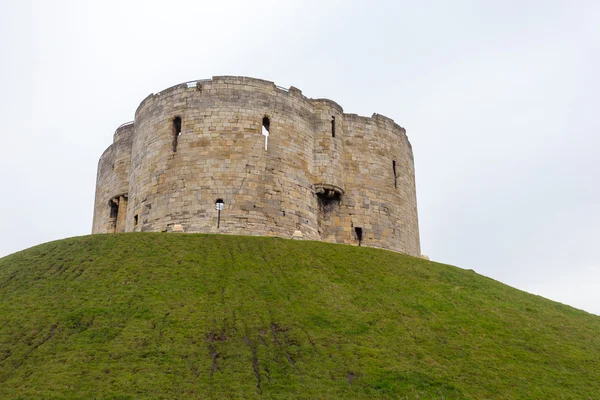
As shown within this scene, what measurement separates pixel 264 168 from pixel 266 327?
1254 centimetres

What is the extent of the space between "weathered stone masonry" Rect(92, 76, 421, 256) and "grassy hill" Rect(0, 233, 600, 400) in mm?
3619

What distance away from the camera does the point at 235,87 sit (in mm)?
31109

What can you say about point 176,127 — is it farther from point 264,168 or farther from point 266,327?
point 266,327

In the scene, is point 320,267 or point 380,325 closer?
point 380,325

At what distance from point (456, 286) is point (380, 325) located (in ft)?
19.6

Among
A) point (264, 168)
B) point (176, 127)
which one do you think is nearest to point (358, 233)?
point (264, 168)

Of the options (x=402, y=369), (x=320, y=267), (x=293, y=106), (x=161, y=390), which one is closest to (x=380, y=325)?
(x=402, y=369)

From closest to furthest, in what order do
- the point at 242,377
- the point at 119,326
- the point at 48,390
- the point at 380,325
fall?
the point at 48,390 < the point at 242,377 < the point at 119,326 < the point at 380,325

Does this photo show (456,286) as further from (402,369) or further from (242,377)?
(242,377)

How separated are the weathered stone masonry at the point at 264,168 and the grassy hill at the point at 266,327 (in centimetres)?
362

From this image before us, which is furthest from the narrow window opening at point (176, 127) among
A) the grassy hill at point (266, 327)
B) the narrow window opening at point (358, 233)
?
the narrow window opening at point (358, 233)

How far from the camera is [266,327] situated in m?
18.3

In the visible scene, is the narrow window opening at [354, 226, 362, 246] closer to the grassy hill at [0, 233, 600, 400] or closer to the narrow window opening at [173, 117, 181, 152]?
the grassy hill at [0, 233, 600, 400]

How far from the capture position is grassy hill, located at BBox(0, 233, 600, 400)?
15.6 m
